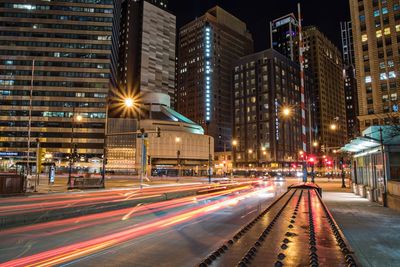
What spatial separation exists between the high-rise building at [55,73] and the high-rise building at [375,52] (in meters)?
85.8

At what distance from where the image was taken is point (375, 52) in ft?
275

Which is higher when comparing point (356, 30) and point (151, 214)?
point (356, 30)

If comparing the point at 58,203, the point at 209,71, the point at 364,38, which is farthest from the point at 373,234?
the point at 209,71

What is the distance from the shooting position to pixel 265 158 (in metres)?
A: 136

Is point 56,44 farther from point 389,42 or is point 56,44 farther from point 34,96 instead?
point 389,42

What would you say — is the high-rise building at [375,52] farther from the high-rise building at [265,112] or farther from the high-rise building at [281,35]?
the high-rise building at [281,35]

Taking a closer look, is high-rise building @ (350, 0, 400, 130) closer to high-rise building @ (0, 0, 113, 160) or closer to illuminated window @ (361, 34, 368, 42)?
illuminated window @ (361, 34, 368, 42)

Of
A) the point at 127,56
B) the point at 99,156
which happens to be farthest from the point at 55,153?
the point at 127,56

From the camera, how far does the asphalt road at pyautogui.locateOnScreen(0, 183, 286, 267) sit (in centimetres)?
793

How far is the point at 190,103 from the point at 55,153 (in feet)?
299

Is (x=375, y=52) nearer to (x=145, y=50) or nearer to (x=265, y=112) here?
(x=265, y=112)

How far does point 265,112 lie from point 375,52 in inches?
2407

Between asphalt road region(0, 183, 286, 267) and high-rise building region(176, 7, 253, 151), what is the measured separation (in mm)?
155324

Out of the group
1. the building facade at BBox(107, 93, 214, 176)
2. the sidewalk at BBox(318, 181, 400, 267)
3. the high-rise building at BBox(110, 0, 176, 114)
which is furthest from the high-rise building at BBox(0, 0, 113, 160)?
the sidewalk at BBox(318, 181, 400, 267)
